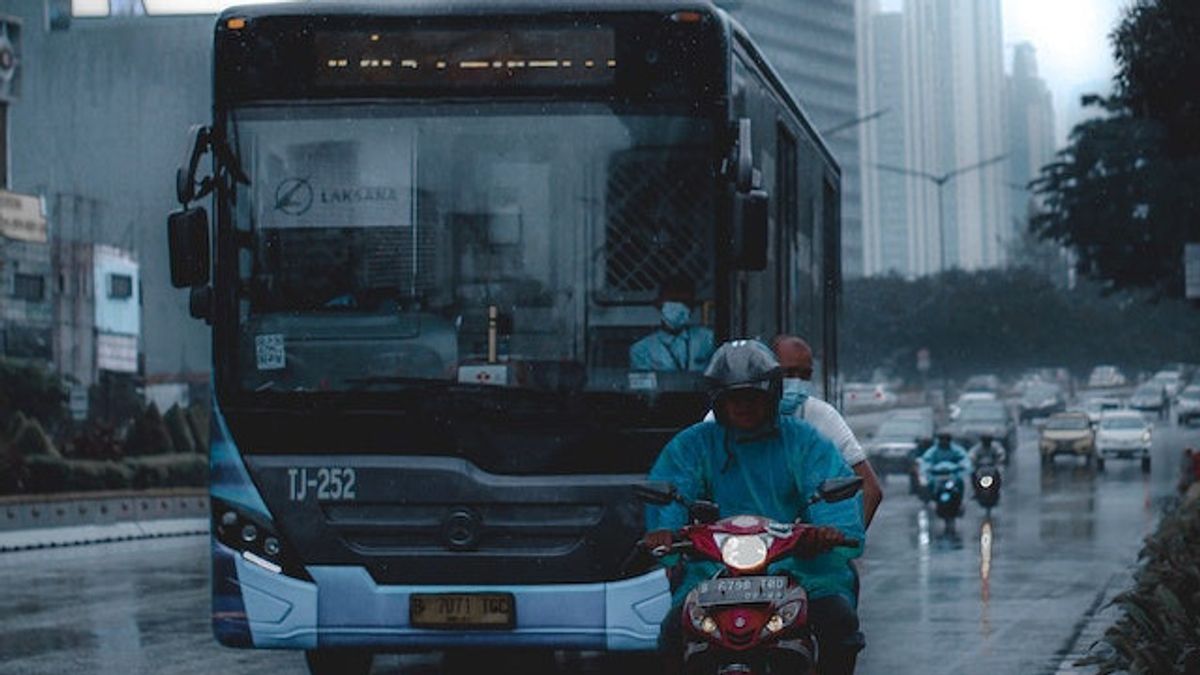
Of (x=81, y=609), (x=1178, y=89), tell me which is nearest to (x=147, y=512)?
(x=81, y=609)

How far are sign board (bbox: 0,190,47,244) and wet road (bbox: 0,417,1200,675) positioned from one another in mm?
20904

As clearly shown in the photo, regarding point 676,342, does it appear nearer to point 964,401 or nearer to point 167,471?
point 167,471

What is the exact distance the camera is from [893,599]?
68.6 ft

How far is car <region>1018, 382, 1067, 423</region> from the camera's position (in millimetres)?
108250

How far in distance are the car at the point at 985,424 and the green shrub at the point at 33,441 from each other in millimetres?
29490

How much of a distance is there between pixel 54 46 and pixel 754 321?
69.7 meters

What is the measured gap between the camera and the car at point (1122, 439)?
198ft

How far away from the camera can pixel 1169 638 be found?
10.8 metres

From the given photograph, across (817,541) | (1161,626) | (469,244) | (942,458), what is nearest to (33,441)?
(942,458)

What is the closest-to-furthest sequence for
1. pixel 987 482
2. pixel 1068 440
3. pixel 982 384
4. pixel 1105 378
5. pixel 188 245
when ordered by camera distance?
pixel 987 482, pixel 188 245, pixel 1068 440, pixel 982 384, pixel 1105 378

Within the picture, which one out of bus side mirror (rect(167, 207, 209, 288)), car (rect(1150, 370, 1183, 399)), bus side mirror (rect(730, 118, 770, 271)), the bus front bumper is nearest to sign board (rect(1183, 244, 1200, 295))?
the bus front bumper

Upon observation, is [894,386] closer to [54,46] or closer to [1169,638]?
[54,46]

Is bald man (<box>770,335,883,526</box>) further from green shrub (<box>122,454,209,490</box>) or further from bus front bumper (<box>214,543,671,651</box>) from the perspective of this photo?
green shrub (<box>122,454,209,490</box>)

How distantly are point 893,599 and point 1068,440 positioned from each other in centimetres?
4182
